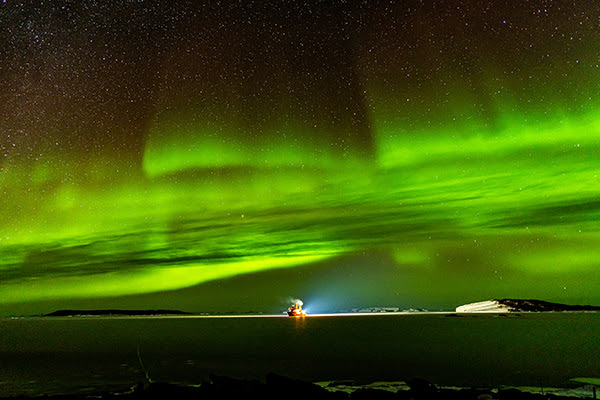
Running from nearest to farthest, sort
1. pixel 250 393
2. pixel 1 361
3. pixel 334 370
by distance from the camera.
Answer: pixel 250 393
pixel 334 370
pixel 1 361

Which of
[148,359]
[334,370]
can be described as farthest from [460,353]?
[148,359]

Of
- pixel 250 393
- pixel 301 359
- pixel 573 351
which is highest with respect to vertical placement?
pixel 250 393

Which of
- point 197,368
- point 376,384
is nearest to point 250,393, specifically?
point 376,384

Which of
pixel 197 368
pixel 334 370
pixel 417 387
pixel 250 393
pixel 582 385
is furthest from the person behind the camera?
pixel 197 368

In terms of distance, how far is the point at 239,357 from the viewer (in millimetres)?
55500

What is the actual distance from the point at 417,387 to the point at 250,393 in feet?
24.9

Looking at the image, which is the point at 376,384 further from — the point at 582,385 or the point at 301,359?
the point at 301,359

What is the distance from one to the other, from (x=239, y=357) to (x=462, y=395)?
34586 millimetres

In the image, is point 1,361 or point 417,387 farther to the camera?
point 1,361

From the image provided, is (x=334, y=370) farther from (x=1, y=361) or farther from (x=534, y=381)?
(x=1, y=361)

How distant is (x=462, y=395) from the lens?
957 inches

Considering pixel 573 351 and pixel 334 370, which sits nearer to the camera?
pixel 334 370

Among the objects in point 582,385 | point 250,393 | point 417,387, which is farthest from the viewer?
point 582,385

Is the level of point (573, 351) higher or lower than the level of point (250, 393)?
lower
